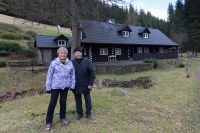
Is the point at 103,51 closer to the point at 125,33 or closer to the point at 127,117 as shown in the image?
the point at 125,33

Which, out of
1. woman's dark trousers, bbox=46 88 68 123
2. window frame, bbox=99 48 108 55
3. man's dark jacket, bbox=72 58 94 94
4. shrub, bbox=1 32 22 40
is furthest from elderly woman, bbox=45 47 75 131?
shrub, bbox=1 32 22 40

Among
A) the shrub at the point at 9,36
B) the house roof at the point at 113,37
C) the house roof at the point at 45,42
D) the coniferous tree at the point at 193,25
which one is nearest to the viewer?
the house roof at the point at 113,37

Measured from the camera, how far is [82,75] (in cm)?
417

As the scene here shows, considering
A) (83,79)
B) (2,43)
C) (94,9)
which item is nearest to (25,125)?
(83,79)

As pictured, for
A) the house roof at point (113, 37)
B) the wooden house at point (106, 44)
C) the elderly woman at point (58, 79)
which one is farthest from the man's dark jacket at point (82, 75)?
the wooden house at point (106, 44)

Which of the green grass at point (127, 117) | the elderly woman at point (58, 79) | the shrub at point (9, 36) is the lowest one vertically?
the green grass at point (127, 117)

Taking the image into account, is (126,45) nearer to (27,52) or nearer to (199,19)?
(27,52)

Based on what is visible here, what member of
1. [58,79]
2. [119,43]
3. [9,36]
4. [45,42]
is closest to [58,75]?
[58,79]

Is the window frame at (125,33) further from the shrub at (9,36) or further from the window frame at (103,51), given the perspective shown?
the shrub at (9,36)

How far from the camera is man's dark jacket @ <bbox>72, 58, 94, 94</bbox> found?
164 inches

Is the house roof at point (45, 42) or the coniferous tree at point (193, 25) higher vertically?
the coniferous tree at point (193, 25)

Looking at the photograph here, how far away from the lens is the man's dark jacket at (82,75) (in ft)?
13.6

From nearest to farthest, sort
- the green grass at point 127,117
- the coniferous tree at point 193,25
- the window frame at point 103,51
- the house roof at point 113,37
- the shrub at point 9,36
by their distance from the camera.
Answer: the green grass at point 127,117
the house roof at point 113,37
the window frame at point 103,51
the shrub at point 9,36
the coniferous tree at point 193,25

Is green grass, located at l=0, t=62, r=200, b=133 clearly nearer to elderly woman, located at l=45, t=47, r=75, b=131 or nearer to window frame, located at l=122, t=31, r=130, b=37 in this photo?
elderly woman, located at l=45, t=47, r=75, b=131
